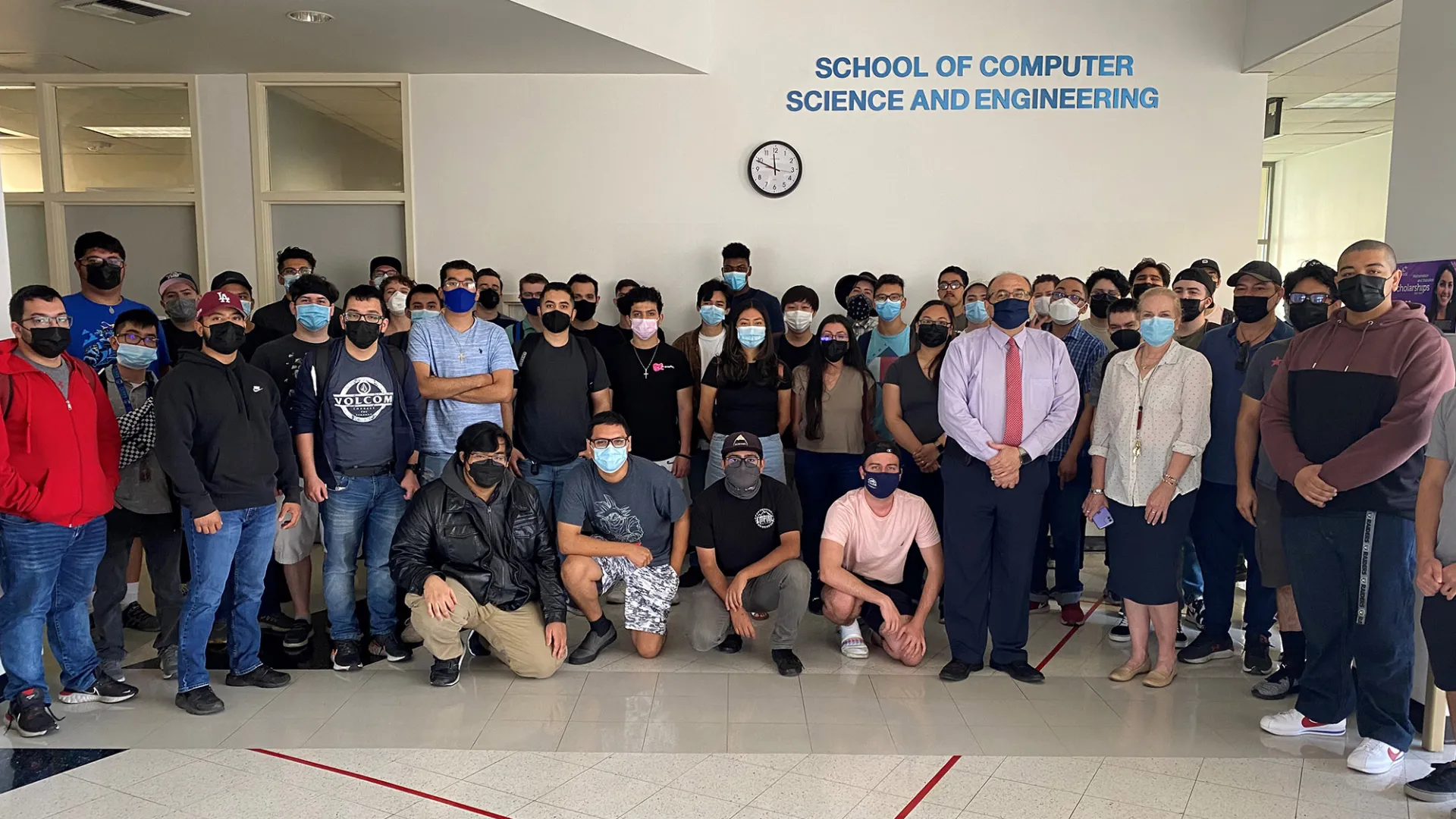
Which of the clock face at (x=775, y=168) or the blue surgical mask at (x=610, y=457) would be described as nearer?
the blue surgical mask at (x=610, y=457)

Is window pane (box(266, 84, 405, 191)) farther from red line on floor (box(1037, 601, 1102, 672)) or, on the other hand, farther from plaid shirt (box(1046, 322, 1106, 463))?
red line on floor (box(1037, 601, 1102, 672))

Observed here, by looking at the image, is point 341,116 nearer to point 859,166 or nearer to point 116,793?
point 859,166

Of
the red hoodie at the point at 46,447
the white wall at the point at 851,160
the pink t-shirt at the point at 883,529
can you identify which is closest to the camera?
the red hoodie at the point at 46,447

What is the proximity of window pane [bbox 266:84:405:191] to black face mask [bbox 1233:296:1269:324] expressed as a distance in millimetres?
5313

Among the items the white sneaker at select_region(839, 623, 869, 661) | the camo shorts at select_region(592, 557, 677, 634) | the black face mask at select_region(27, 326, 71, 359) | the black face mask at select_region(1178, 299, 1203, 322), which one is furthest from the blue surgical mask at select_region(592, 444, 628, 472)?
the black face mask at select_region(1178, 299, 1203, 322)

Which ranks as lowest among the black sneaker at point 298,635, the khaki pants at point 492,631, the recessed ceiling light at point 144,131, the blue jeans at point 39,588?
the black sneaker at point 298,635

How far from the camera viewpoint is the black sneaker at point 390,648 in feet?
13.4

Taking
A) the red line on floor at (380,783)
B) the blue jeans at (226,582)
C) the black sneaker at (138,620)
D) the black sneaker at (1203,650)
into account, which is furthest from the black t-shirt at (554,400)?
the black sneaker at (1203,650)

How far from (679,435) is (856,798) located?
2.40 meters

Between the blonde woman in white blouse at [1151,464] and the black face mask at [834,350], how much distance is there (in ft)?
4.08

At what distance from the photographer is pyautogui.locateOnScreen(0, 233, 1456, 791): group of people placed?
3.19 metres

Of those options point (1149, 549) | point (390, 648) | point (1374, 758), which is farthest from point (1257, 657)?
point (390, 648)

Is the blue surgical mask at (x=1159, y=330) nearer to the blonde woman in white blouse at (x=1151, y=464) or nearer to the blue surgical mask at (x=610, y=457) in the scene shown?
the blonde woman in white blouse at (x=1151, y=464)

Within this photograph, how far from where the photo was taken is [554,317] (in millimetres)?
4500
